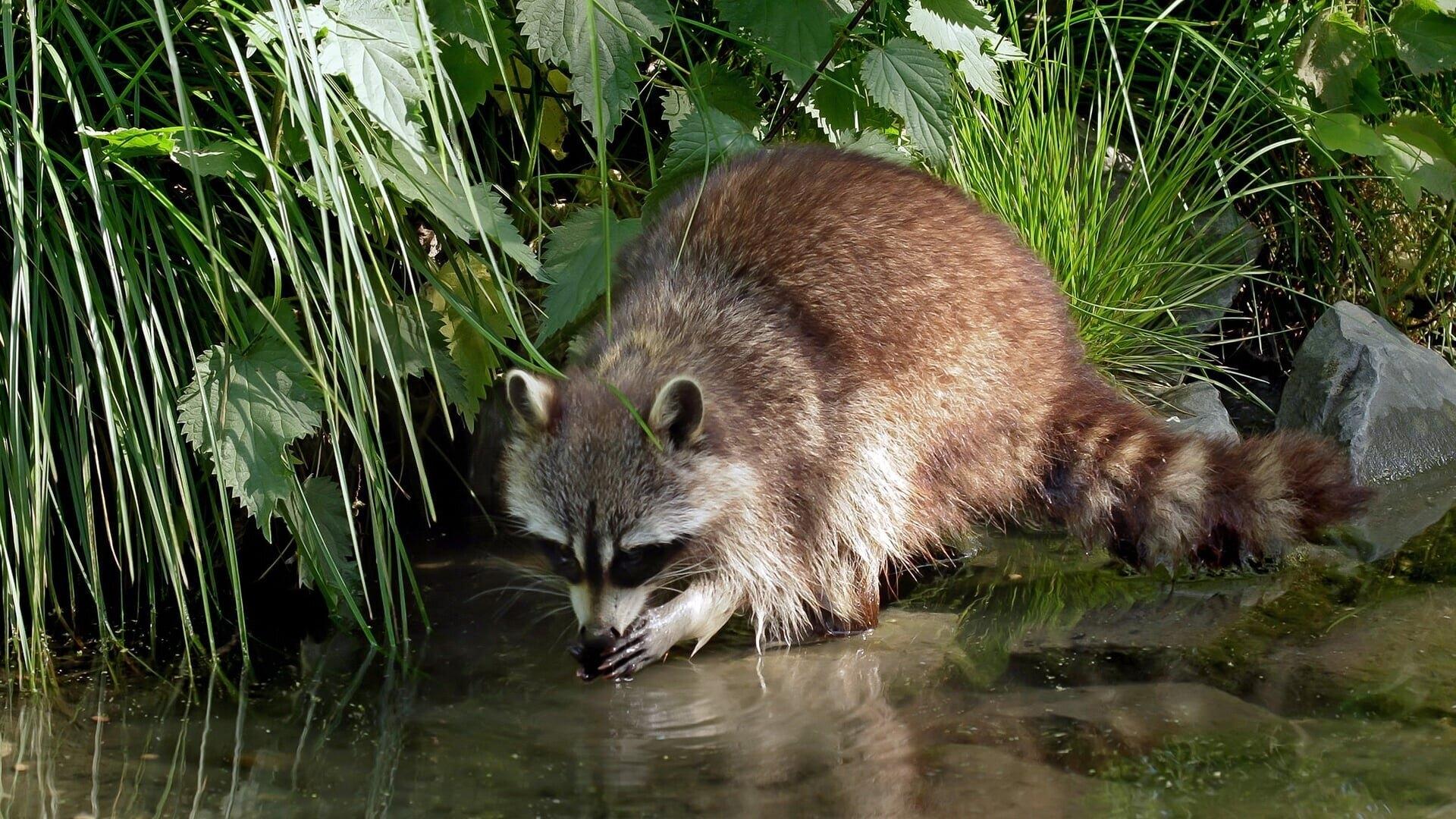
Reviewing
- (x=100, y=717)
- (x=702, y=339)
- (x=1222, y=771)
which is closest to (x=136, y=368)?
(x=100, y=717)

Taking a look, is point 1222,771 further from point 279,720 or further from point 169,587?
point 169,587

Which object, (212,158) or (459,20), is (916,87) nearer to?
(459,20)

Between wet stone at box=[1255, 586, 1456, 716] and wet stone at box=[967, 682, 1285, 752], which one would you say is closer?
wet stone at box=[967, 682, 1285, 752]

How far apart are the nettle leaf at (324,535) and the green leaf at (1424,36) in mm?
4003

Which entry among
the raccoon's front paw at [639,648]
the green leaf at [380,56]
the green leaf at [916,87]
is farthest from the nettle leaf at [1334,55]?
the green leaf at [380,56]

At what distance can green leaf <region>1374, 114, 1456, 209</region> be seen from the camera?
5.07 m

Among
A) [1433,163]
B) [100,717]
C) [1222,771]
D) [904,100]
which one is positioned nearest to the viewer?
[1222,771]

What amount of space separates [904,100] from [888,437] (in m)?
0.94

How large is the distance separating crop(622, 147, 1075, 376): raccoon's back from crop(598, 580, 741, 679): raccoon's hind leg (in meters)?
0.77

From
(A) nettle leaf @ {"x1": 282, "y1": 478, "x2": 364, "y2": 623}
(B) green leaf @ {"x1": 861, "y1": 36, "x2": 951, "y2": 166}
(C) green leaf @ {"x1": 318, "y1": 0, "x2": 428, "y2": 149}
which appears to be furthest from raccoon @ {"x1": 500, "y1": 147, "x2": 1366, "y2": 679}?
(C) green leaf @ {"x1": 318, "y1": 0, "x2": 428, "y2": 149}

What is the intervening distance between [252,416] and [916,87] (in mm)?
1970

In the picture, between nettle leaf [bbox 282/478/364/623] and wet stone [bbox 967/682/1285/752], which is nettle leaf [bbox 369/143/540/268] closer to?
nettle leaf [bbox 282/478/364/623]

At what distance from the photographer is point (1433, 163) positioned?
513 centimetres

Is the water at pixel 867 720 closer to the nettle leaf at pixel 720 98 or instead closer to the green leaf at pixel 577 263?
the green leaf at pixel 577 263
